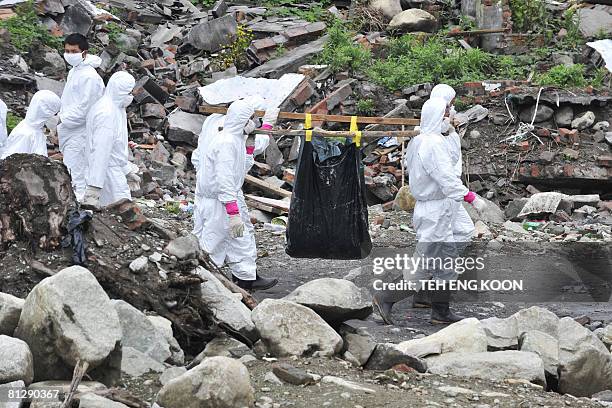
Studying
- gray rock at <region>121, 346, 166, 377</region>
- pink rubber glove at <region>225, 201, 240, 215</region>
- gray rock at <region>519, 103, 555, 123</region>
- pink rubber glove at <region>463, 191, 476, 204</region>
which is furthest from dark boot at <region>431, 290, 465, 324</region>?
gray rock at <region>519, 103, 555, 123</region>

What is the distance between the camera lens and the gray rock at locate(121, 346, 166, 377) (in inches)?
215

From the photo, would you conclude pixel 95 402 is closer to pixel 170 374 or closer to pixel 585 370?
pixel 170 374

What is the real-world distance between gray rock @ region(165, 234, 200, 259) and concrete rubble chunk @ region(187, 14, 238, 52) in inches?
418

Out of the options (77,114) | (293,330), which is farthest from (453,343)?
(77,114)

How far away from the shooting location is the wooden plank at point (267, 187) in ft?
41.7

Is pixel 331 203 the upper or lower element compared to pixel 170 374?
lower

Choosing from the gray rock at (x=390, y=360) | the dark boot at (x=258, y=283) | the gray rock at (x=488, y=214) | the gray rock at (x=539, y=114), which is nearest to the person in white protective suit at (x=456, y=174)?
the dark boot at (x=258, y=283)

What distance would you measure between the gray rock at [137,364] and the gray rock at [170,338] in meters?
0.23

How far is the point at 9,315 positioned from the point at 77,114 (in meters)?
4.70

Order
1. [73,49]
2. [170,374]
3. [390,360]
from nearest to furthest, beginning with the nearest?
[170,374] → [390,360] → [73,49]

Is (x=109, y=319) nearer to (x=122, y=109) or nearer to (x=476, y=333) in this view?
(x=476, y=333)

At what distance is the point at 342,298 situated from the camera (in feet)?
22.1

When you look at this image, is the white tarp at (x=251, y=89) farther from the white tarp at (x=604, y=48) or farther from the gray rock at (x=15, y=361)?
the gray rock at (x=15, y=361)

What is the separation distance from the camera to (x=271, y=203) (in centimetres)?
1212
